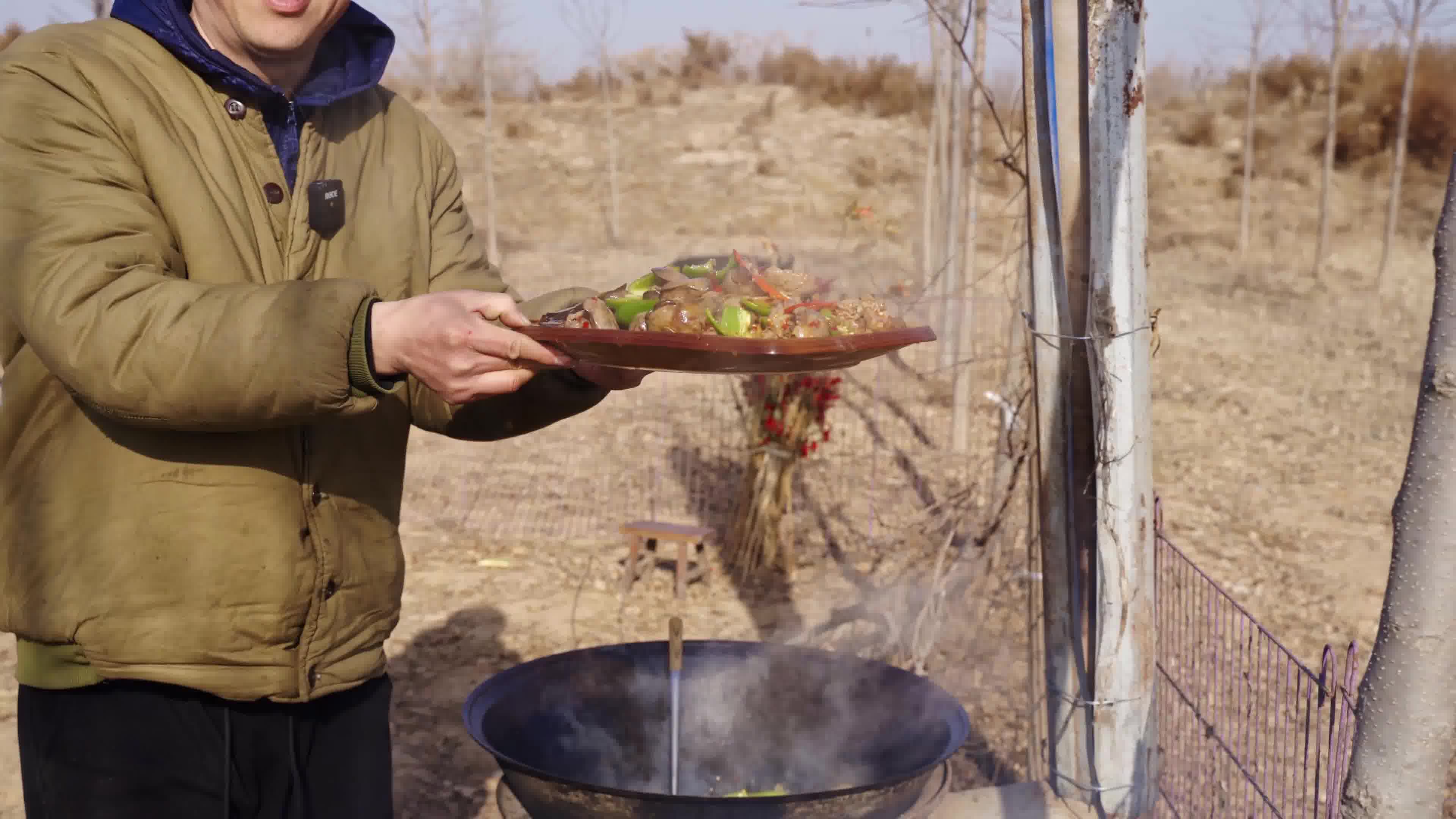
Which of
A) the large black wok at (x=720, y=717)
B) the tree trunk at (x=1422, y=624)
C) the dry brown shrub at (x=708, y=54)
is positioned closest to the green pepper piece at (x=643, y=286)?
the large black wok at (x=720, y=717)

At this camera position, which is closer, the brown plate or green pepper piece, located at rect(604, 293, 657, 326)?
the brown plate

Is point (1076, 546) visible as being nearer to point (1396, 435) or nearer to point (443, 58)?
point (1396, 435)

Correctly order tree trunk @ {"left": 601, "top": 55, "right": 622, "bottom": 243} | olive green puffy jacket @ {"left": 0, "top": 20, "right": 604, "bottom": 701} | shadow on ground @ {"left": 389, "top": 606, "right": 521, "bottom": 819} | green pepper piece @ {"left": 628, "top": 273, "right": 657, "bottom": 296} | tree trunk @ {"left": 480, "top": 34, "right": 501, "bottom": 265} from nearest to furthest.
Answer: olive green puffy jacket @ {"left": 0, "top": 20, "right": 604, "bottom": 701} < green pepper piece @ {"left": 628, "top": 273, "right": 657, "bottom": 296} < shadow on ground @ {"left": 389, "top": 606, "right": 521, "bottom": 819} < tree trunk @ {"left": 480, "top": 34, "right": 501, "bottom": 265} < tree trunk @ {"left": 601, "top": 55, "right": 622, "bottom": 243}

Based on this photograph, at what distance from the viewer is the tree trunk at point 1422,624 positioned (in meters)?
1.12

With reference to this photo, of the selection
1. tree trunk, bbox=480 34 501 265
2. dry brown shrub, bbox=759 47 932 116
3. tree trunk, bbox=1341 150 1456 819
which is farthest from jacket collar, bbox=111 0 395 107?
dry brown shrub, bbox=759 47 932 116

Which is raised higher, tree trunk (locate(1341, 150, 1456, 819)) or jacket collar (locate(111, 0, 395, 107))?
jacket collar (locate(111, 0, 395, 107))

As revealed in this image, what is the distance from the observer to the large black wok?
250 centimetres

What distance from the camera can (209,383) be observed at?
148 centimetres

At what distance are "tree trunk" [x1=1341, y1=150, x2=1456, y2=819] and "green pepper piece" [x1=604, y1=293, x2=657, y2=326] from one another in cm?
97

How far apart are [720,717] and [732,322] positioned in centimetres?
134

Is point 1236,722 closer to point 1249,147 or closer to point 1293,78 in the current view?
point 1249,147

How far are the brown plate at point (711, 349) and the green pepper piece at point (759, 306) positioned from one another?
0.09 m

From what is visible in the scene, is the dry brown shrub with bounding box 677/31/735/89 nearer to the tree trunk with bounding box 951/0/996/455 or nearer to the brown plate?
the tree trunk with bounding box 951/0/996/455

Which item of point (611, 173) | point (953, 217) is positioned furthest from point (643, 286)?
point (611, 173)
